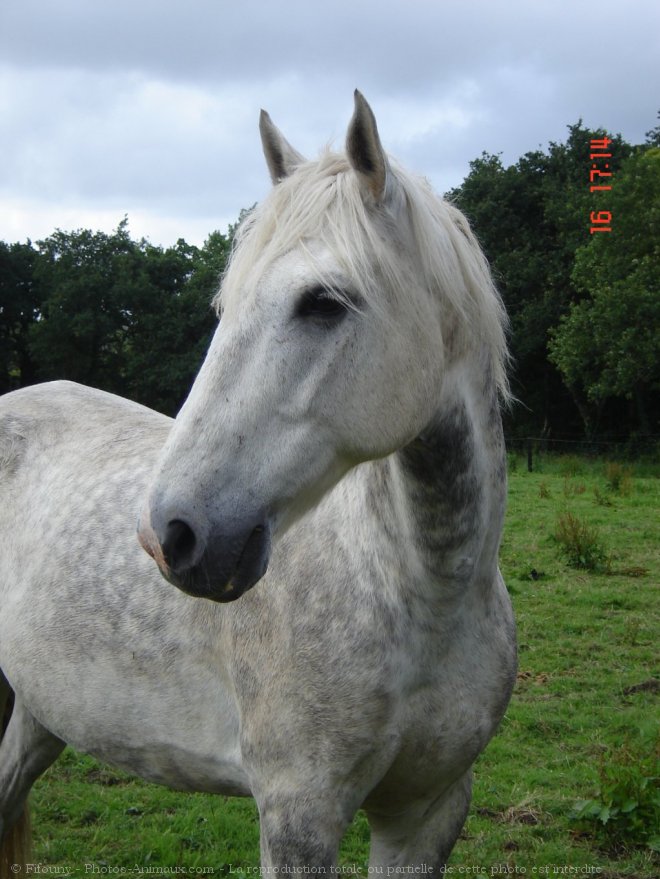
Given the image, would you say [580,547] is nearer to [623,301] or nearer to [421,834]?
[421,834]

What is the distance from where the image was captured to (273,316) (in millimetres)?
1827

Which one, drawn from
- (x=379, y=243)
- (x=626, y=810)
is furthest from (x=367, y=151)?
(x=626, y=810)

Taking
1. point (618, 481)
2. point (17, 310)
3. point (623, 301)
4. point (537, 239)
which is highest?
point (537, 239)

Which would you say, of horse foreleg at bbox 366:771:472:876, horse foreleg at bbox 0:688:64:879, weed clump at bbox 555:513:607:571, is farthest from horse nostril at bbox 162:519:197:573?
weed clump at bbox 555:513:607:571

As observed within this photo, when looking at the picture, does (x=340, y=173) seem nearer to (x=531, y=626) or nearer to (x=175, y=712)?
(x=175, y=712)

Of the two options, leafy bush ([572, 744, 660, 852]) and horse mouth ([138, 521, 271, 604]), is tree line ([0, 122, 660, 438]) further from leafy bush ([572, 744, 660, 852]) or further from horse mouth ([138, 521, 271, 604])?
horse mouth ([138, 521, 271, 604])

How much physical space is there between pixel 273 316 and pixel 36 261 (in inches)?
1570

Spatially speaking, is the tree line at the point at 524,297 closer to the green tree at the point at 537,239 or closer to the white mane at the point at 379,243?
the green tree at the point at 537,239

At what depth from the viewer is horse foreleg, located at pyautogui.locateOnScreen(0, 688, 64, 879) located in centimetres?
346

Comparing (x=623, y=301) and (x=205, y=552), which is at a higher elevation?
(x=623, y=301)

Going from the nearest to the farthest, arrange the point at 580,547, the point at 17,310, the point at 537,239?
the point at 580,547, the point at 537,239, the point at 17,310

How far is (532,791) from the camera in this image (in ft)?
14.7
